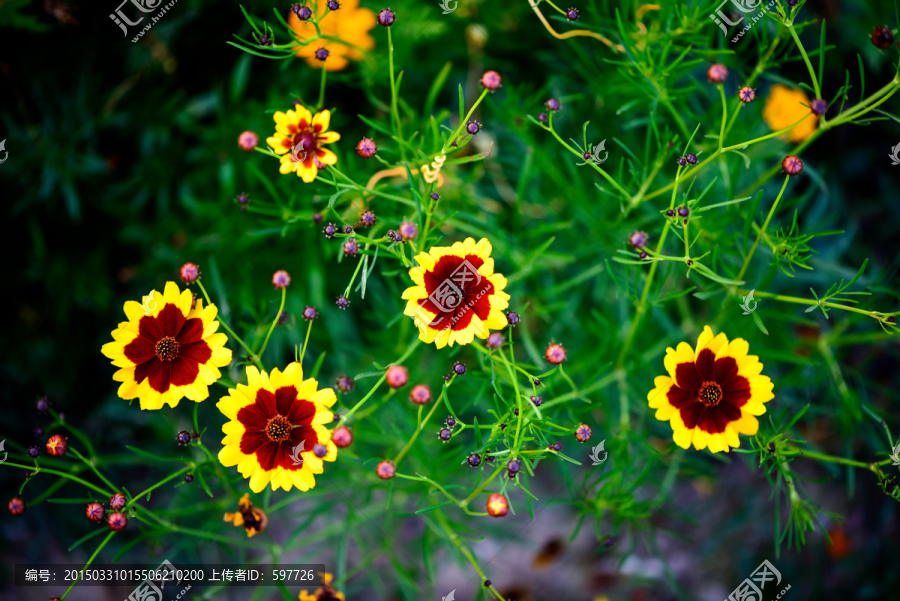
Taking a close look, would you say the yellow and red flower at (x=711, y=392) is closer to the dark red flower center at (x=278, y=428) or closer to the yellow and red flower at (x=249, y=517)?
the dark red flower center at (x=278, y=428)

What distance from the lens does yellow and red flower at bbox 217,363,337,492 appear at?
4.04 ft

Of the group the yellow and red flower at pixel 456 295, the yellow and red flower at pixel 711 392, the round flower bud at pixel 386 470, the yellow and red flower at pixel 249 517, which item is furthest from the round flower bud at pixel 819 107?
the yellow and red flower at pixel 249 517

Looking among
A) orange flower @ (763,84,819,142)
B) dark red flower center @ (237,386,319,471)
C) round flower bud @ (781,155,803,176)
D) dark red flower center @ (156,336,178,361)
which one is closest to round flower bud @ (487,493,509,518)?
dark red flower center @ (237,386,319,471)

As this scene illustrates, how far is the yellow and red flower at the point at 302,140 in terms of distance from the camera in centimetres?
128

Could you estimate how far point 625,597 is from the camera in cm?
264

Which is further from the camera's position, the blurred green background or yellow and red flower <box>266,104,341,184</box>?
the blurred green background

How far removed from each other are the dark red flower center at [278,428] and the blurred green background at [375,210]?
465 millimetres

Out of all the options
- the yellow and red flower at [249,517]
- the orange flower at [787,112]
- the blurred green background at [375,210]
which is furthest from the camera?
the orange flower at [787,112]

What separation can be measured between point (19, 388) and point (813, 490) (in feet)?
11.7

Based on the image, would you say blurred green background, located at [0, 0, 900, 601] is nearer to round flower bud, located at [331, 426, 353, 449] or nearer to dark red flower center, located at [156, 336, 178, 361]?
dark red flower center, located at [156, 336, 178, 361]

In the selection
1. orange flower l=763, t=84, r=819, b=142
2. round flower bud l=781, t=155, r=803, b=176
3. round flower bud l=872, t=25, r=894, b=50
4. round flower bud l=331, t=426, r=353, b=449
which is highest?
round flower bud l=872, t=25, r=894, b=50

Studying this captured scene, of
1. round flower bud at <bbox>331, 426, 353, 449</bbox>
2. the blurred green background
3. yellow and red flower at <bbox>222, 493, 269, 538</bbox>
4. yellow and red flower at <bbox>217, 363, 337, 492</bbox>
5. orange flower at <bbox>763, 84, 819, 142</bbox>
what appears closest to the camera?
round flower bud at <bbox>331, 426, 353, 449</bbox>

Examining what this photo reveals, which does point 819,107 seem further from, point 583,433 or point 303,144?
point 303,144

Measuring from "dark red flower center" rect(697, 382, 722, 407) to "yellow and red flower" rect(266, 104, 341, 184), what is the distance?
101 centimetres
